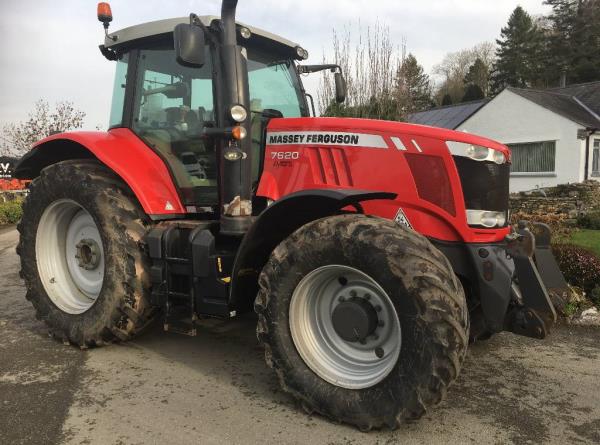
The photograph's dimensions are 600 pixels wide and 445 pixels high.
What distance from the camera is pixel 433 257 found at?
2.65 metres

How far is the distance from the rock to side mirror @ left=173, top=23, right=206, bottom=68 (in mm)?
4221

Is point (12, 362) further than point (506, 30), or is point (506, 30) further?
point (506, 30)

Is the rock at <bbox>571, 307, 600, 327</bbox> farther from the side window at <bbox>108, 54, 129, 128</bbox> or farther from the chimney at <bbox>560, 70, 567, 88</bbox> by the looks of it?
the chimney at <bbox>560, 70, 567, 88</bbox>

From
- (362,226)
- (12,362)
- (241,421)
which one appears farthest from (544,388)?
(12,362)

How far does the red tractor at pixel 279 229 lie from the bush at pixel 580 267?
2.59 meters

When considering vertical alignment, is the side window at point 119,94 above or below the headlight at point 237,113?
above

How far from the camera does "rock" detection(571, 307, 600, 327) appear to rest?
488 cm

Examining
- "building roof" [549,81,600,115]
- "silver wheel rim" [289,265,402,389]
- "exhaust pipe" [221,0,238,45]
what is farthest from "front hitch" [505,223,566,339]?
"building roof" [549,81,600,115]

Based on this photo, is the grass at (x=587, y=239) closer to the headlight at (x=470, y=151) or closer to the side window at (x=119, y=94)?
the headlight at (x=470, y=151)

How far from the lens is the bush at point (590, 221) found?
1024 centimetres

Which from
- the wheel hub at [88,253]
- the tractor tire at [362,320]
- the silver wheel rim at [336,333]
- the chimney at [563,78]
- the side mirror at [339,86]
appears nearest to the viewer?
the tractor tire at [362,320]

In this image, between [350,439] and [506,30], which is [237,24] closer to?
[350,439]

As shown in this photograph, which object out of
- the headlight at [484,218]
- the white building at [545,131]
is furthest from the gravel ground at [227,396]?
the white building at [545,131]

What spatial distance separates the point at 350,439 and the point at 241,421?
0.64 meters
